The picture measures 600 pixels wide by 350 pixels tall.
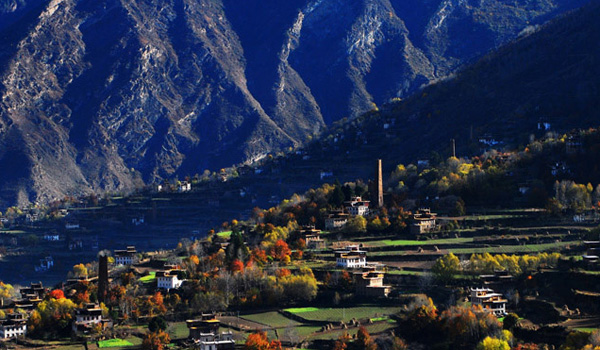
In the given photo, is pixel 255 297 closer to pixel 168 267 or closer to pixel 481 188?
pixel 168 267

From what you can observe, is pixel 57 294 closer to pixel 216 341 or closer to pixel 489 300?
pixel 216 341

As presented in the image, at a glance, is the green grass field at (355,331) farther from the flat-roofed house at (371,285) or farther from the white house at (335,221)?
the white house at (335,221)

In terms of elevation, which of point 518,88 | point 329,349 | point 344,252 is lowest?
point 329,349

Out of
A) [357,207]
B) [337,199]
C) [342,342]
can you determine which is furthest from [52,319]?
[337,199]

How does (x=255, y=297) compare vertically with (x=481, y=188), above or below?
below

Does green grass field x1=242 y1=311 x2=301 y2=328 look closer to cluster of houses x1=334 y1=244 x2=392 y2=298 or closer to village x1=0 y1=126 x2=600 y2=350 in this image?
village x1=0 y1=126 x2=600 y2=350

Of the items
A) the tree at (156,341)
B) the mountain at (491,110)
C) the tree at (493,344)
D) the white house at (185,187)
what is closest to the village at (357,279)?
the tree at (156,341)

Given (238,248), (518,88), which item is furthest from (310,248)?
(518,88)
